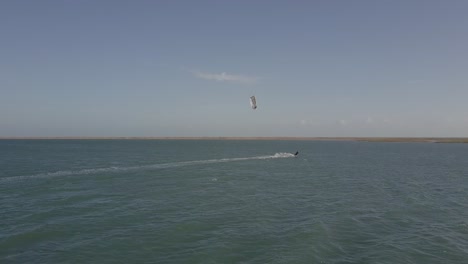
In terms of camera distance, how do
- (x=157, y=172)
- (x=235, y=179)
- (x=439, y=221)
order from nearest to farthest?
(x=439, y=221) → (x=235, y=179) → (x=157, y=172)

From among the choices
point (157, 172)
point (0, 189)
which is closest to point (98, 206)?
point (0, 189)

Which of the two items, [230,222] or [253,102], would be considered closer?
[230,222]

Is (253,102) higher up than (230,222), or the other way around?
(253,102)

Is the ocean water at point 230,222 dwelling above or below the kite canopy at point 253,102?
below

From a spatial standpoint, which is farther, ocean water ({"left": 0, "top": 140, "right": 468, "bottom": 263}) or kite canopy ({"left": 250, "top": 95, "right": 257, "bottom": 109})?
kite canopy ({"left": 250, "top": 95, "right": 257, "bottom": 109})

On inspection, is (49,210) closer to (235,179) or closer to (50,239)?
(50,239)

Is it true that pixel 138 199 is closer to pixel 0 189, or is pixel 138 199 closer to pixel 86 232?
pixel 86 232

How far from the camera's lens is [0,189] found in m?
33.6

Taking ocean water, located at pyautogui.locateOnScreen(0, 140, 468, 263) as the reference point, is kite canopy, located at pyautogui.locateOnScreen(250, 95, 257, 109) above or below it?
above

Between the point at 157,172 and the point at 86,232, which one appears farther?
the point at 157,172

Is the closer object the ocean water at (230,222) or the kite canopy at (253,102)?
the ocean water at (230,222)

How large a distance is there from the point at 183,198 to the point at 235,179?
1401 cm

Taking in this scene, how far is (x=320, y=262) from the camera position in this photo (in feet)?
50.2

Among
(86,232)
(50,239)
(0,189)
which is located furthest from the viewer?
(0,189)
